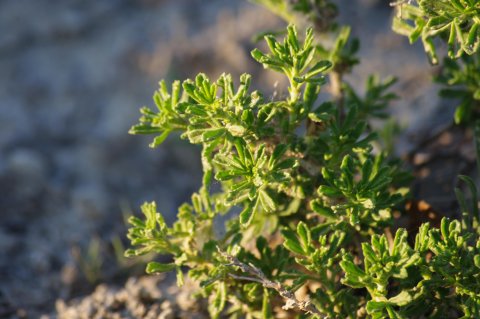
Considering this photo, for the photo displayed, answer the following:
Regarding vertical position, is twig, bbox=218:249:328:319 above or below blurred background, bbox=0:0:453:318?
below

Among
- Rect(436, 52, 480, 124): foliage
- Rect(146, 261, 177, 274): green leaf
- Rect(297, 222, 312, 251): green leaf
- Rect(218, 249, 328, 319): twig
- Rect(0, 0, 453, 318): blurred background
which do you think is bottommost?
Rect(218, 249, 328, 319): twig

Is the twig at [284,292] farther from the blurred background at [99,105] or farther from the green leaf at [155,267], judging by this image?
the blurred background at [99,105]

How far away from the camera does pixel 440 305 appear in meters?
2.34

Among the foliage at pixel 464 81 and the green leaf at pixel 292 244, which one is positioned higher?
the foliage at pixel 464 81

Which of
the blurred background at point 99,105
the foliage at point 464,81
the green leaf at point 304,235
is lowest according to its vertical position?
the green leaf at point 304,235

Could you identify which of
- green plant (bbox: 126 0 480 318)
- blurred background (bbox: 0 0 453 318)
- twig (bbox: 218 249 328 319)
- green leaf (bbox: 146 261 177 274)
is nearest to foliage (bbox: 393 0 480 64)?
green plant (bbox: 126 0 480 318)

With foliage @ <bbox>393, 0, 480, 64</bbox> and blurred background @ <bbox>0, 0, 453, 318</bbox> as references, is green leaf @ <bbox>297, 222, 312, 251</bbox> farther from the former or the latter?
blurred background @ <bbox>0, 0, 453, 318</bbox>

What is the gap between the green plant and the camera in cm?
217

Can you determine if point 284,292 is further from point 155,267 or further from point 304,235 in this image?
point 155,267

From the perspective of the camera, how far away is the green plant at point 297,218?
217 cm

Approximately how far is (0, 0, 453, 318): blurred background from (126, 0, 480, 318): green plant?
115 cm

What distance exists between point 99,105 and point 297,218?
2.81 m

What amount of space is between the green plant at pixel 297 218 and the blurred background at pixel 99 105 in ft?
3.77

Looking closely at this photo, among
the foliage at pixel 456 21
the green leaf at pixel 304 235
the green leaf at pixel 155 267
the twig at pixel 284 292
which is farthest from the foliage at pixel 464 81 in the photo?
the green leaf at pixel 155 267
